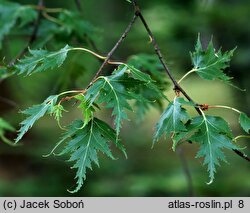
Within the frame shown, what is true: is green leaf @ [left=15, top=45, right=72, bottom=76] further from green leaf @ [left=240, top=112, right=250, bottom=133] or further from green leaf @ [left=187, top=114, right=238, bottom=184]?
green leaf @ [left=240, top=112, right=250, bottom=133]

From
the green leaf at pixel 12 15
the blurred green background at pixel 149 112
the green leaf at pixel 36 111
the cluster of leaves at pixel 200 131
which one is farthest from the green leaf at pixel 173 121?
the blurred green background at pixel 149 112

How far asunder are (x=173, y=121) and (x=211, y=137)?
0.50ft

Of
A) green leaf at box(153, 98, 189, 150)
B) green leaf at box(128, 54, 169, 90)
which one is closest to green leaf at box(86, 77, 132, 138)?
green leaf at box(153, 98, 189, 150)

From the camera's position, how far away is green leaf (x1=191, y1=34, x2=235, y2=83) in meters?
1.87

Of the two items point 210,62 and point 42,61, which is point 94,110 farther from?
point 210,62

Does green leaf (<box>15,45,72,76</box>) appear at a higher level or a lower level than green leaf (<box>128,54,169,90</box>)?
lower

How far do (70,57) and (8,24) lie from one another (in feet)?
1.36

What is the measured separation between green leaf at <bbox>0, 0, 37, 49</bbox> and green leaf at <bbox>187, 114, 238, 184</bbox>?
152 centimetres

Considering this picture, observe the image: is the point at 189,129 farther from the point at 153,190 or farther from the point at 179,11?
the point at 179,11

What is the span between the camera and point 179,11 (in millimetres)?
5551

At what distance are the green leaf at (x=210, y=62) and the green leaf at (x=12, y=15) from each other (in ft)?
4.30

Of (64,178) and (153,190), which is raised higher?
(64,178)

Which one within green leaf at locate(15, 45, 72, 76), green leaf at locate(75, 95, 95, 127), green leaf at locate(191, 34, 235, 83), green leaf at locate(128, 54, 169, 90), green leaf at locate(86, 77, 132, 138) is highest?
green leaf at locate(128, 54, 169, 90)

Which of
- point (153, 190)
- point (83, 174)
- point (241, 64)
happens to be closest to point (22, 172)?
point (153, 190)
